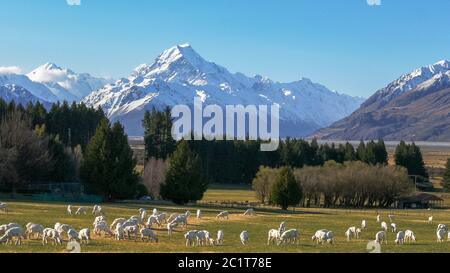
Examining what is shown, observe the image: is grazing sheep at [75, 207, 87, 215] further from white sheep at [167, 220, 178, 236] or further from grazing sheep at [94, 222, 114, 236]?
grazing sheep at [94, 222, 114, 236]

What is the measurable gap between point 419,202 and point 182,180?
2114 inches

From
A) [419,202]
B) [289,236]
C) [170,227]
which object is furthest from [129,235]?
[419,202]

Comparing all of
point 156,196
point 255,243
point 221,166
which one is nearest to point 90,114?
point 221,166

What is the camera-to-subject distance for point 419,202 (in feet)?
405

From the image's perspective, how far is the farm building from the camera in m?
122

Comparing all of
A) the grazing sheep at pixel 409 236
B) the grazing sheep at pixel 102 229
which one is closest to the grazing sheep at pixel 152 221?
the grazing sheep at pixel 102 229

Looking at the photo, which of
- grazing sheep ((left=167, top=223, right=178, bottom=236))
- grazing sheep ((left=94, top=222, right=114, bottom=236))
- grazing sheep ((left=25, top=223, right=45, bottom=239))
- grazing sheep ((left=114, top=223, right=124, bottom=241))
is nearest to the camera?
grazing sheep ((left=25, top=223, right=45, bottom=239))

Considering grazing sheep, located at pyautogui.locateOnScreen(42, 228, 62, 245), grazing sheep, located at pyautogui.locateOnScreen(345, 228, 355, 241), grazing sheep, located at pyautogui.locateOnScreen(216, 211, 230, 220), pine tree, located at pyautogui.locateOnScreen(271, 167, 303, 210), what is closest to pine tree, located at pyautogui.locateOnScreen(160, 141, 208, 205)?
pine tree, located at pyautogui.locateOnScreen(271, 167, 303, 210)

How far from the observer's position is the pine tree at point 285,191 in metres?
94.7

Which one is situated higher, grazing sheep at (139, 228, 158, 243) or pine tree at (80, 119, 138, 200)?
pine tree at (80, 119, 138, 200)

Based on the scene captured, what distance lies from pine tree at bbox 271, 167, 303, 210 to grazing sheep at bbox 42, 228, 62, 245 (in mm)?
62222
